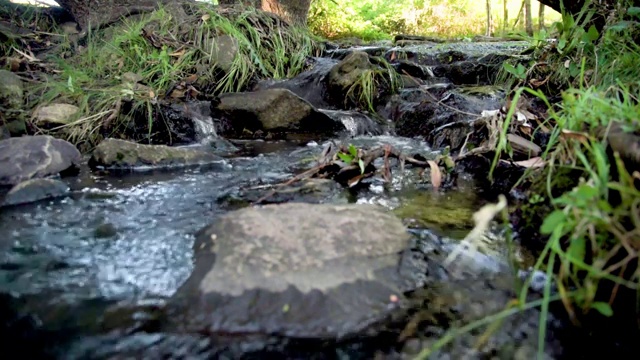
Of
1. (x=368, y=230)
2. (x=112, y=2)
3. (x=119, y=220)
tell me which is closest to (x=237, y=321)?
(x=368, y=230)

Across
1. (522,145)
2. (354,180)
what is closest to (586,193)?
(522,145)

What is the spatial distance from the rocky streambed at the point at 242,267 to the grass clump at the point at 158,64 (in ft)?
3.32

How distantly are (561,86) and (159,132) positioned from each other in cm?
325

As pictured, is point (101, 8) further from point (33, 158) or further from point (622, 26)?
point (622, 26)

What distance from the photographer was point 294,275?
1.26 m

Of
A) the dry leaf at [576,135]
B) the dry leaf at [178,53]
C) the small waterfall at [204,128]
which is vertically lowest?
the small waterfall at [204,128]

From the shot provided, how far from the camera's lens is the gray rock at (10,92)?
359 centimetres

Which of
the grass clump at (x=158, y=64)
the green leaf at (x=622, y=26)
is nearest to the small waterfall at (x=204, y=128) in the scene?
the grass clump at (x=158, y=64)

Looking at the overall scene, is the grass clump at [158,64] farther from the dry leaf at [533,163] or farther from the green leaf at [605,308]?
the green leaf at [605,308]

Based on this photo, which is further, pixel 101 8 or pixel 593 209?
pixel 101 8

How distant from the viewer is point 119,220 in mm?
1931

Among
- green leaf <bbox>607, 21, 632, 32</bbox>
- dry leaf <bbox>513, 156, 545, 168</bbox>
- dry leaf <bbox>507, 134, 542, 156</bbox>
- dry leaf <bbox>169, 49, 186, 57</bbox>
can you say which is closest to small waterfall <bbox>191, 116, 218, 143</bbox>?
dry leaf <bbox>169, 49, 186, 57</bbox>

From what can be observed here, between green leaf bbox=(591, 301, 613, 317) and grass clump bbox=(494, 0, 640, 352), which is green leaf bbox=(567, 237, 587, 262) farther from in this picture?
green leaf bbox=(591, 301, 613, 317)

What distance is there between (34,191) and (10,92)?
6.41ft
